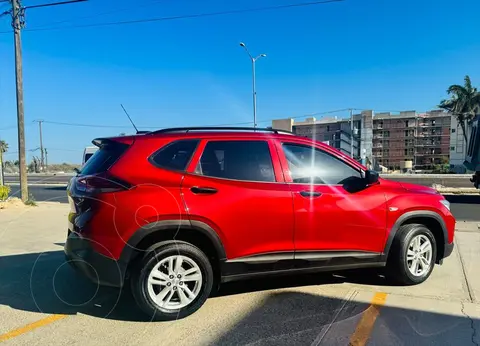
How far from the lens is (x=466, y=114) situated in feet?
181

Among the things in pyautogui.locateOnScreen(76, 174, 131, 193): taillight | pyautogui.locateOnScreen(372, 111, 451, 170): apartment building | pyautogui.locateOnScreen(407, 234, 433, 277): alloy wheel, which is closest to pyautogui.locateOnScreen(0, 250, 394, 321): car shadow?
pyautogui.locateOnScreen(407, 234, 433, 277): alloy wheel

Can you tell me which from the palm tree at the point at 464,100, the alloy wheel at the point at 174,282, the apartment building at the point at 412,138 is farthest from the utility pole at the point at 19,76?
the apartment building at the point at 412,138

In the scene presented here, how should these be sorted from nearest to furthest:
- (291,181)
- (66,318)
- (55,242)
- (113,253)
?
(113,253) → (66,318) → (291,181) → (55,242)

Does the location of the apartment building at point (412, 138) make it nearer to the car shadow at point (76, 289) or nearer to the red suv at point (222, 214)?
the car shadow at point (76, 289)

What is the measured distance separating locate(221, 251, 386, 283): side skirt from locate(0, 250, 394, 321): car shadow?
1.85 ft

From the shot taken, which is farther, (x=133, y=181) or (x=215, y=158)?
(x=215, y=158)

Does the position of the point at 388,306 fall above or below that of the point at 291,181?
below

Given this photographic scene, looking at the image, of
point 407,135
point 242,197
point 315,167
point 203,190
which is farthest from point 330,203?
point 407,135

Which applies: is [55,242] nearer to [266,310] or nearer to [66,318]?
[66,318]

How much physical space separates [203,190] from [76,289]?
7.14ft

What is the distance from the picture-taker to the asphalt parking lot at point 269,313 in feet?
10.6

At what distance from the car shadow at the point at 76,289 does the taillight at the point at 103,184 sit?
0.94 metres

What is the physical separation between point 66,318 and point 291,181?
8.67 ft

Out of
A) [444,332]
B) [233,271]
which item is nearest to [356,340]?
[444,332]
